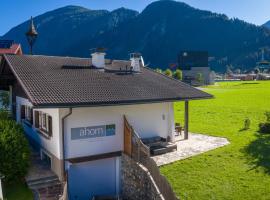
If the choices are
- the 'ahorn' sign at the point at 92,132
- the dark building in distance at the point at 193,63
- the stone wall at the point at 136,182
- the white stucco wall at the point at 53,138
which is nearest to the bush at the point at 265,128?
the stone wall at the point at 136,182

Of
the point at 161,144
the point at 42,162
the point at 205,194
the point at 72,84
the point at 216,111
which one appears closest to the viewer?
the point at 205,194

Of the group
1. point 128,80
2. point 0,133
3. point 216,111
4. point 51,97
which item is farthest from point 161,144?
point 216,111

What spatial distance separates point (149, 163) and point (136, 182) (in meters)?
1.26

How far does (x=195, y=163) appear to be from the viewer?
45.9 ft

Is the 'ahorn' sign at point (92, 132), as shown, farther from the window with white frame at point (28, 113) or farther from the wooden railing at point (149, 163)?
the window with white frame at point (28, 113)

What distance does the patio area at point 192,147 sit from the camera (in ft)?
47.7

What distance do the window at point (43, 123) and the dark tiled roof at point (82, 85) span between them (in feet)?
5.77

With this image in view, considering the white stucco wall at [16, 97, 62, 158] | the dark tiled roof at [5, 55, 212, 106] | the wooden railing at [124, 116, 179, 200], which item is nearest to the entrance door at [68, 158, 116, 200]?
the white stucco wall at [16, 97, 62, 158]

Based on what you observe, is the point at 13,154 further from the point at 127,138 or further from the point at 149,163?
the point at 149,163

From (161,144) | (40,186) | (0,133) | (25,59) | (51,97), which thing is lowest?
(40,186)

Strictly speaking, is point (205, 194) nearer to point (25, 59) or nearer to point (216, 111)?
point (25, 59)

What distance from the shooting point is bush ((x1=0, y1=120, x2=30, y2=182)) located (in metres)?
11.8

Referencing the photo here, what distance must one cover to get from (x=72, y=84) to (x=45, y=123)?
252cm

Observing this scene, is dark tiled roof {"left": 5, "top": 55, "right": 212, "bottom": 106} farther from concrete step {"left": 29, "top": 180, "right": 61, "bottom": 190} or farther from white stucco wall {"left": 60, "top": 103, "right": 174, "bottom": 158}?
concrete step {"left": 29, "top": 180, "right": 61, "bottom": 190}
